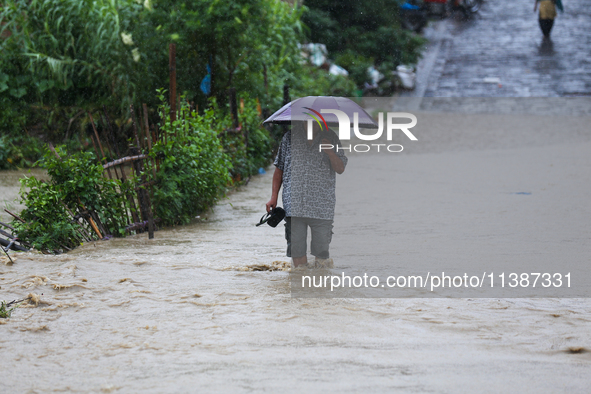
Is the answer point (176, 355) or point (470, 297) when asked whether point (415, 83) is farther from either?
point (176, 355)

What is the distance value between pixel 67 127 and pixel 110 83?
1183mm

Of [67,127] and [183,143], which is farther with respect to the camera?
[67,127]

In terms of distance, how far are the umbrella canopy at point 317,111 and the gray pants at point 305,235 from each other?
74 cm

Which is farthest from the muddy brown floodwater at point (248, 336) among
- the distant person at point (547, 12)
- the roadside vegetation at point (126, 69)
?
the distant person at point (547, 12)

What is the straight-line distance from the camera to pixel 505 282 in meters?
5.07

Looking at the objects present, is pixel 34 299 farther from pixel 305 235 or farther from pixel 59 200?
pixel 305 235

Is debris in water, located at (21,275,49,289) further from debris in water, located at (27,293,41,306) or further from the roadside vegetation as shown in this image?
the roadside vegetation

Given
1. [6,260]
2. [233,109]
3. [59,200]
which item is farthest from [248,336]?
[233,109]

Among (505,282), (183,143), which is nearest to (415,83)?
(183,143)

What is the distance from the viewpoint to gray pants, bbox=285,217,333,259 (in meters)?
4.97

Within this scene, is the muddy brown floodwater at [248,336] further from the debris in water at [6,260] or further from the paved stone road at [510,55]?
the paved stone road at [510,55]

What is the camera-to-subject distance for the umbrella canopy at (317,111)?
4.84m

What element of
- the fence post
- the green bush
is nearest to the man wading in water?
the green bush

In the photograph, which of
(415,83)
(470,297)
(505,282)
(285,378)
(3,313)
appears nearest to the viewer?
(285,378)
